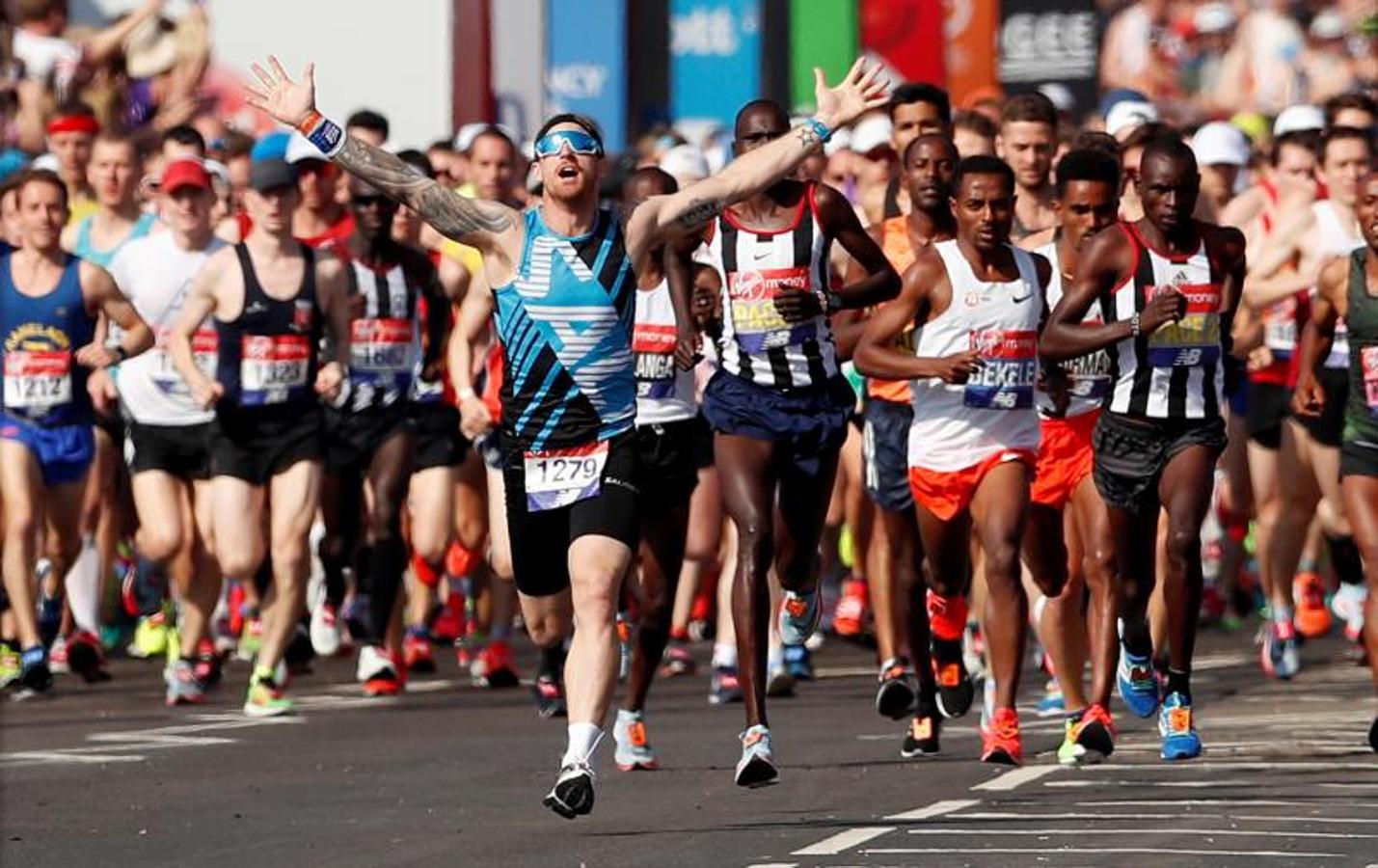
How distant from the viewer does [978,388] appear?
14117mm

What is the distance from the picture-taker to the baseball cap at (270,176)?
17.5 metres

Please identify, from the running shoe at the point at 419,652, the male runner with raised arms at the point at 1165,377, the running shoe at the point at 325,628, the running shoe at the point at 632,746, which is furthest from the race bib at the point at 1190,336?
the running shoe at the point at 419,652

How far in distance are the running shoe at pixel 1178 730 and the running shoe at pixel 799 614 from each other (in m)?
1.39

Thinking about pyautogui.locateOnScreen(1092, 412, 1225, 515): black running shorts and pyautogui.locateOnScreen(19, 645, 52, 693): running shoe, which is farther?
pyautogui.locateOnScreen(19, 645, 52, 693): running shoe

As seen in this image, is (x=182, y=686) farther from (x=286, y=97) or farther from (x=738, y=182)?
(x=738, y=182)

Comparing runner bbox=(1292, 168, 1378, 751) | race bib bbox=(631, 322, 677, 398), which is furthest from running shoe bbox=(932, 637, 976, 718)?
race bib bbox=(631, 322, 677, 398)

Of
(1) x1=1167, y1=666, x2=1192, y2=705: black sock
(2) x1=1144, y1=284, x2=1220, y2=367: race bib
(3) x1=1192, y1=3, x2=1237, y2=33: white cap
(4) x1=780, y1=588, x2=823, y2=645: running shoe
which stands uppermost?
(3) x1=1192, y1=3, x2=1237, y2=33: white cap

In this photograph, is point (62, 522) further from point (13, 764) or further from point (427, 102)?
point (427, 102)

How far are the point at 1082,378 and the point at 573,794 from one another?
4.09 meters

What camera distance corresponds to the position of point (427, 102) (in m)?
26.3

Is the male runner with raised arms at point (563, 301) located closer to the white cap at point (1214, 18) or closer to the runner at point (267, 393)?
the runner at point (267, 393)

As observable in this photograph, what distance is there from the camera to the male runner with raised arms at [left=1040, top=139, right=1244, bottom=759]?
46.1 feet

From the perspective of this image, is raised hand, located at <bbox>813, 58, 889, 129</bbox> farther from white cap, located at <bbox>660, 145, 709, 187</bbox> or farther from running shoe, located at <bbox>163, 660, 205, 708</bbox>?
white cap, located at <bbox>660, 145, 709, 187</bbox>

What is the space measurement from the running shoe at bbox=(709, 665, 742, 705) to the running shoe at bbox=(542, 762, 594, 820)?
17.7ft
